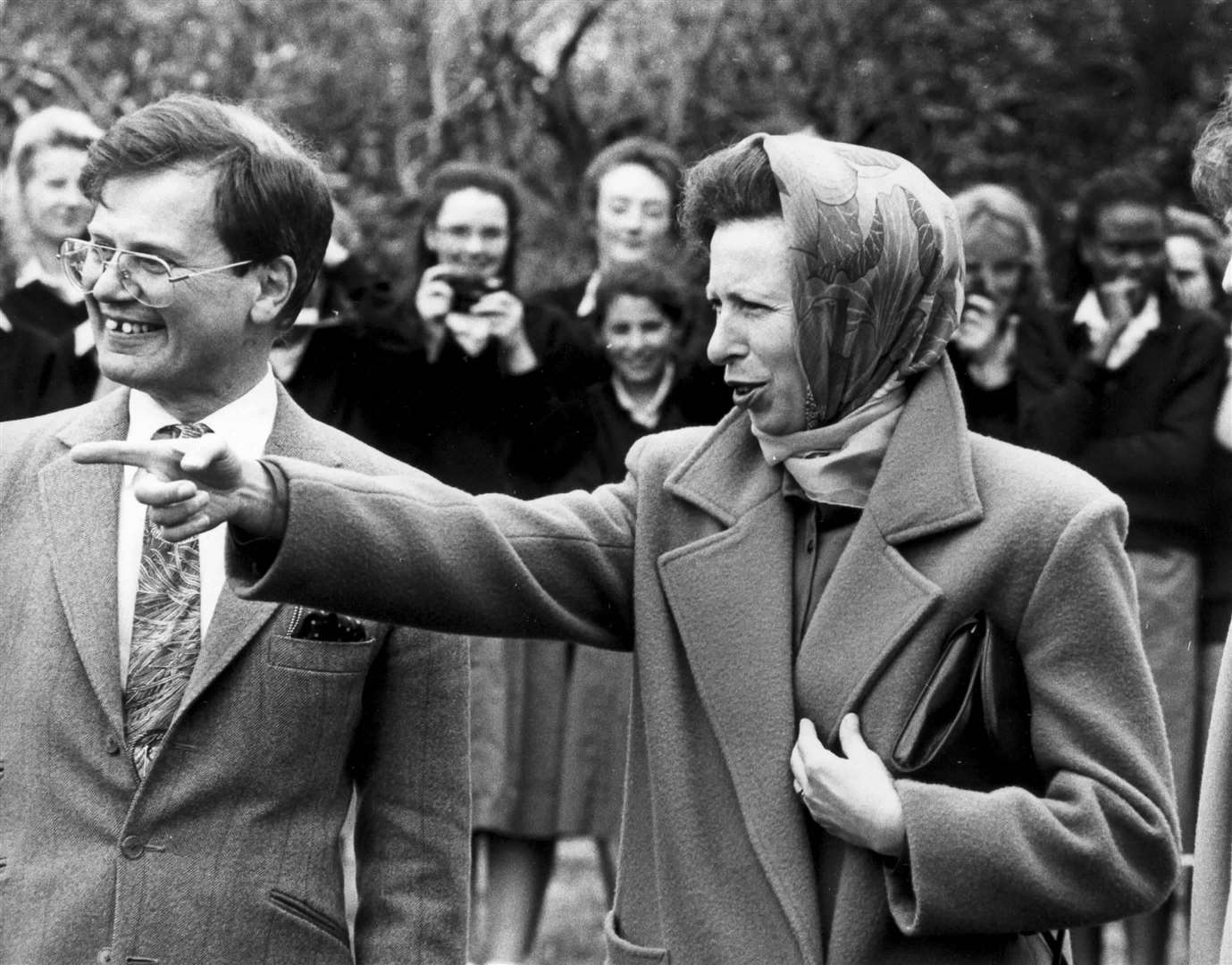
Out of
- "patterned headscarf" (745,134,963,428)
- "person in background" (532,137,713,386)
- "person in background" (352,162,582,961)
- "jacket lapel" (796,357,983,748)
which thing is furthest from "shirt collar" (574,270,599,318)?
"jacket lapel" (796,357,983,748)

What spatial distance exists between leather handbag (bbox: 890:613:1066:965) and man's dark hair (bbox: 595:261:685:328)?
369 centimetres

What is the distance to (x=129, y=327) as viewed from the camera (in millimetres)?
3094

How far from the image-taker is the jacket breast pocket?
3023 millimetres

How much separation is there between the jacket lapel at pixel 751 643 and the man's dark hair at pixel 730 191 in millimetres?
337

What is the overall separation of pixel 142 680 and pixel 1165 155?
10.3 meters

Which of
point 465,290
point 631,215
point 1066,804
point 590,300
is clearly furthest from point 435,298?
point 1066,804

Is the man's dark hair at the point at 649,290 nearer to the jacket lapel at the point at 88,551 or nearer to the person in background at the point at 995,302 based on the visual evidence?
the person in background at the point at 995,302

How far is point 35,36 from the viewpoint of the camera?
1218cm

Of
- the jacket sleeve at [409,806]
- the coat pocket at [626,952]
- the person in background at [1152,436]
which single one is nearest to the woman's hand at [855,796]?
the coat pocket at [626,952]

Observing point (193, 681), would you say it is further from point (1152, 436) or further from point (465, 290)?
point (1152, 436)

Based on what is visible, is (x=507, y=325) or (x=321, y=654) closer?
(x=321, y=654)

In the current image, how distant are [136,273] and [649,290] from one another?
135 inches

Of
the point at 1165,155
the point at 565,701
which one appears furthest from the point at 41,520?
the point at 1165,155

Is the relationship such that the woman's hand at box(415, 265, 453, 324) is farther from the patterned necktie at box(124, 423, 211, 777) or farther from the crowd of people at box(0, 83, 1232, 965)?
the patterned necktie at box(124, 423, 211, 777)
